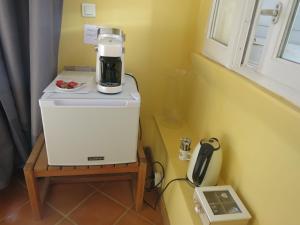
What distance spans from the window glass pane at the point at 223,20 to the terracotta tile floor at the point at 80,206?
1.16m

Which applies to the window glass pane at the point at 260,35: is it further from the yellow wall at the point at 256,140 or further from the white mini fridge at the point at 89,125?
the white mini fridge at the point at 89,125

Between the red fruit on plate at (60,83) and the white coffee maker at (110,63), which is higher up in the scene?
the white coffee maker at (110,63)

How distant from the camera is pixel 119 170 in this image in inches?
46.9

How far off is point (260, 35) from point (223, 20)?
12.6 inches

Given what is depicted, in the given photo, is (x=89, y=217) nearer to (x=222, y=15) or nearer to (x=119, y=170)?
(x=119, y=170)

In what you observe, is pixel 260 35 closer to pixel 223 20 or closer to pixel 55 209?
pixel 223 20

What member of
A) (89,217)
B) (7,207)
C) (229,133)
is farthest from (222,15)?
(7,207)

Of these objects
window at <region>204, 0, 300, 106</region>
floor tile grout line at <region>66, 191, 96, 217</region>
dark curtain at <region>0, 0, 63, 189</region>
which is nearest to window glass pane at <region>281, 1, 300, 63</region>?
window at <region>204, 0, 300, 106</region>

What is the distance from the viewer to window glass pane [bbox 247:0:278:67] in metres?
0.93

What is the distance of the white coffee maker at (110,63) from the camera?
1.07 meters

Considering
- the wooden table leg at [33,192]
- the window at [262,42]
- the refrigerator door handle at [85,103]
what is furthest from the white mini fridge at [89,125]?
the window at [262,42]

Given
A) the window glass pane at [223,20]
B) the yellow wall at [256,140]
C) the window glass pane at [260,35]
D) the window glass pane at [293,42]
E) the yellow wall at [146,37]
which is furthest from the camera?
the yellow wall at [146,37]

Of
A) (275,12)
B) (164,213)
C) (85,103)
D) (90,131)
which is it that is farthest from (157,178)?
(275,12)

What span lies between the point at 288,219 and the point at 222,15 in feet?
3.53
